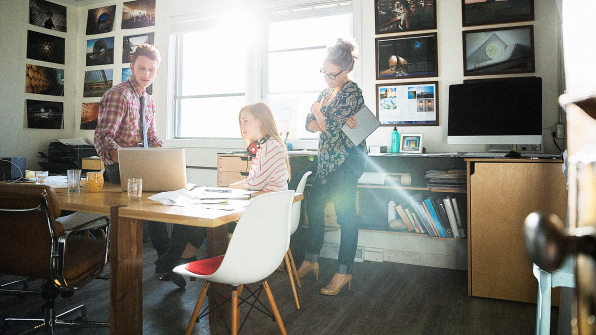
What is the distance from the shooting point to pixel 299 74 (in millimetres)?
3855

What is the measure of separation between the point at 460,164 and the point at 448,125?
343mm

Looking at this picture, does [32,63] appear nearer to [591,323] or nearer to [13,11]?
[13,11]

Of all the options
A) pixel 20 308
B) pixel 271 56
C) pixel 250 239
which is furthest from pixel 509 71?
pixel 20 308

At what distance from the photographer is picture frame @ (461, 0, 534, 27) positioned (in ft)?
9.55

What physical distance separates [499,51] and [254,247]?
8.84 feet

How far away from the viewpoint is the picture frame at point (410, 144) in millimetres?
3121

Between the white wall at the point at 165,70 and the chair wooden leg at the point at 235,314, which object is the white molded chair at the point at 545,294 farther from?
the white wall at the point at 165,70

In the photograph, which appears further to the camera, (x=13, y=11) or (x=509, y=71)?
(x=13, y=11)

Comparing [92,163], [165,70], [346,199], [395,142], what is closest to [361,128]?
[346,199]

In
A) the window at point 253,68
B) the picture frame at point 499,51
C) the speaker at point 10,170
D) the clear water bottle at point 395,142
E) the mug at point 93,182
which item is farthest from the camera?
the window at point 253,68

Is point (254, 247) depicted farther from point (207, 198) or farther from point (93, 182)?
point (93, 182)

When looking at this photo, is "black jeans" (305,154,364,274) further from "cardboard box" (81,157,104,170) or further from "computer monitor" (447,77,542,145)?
"cardboard box" (81,157,104,170)

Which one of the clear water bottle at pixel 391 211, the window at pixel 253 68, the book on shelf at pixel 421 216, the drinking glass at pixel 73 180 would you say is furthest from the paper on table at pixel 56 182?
Result: the book on shelf at pixel 421 216

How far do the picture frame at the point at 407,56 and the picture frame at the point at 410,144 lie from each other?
542 mm
